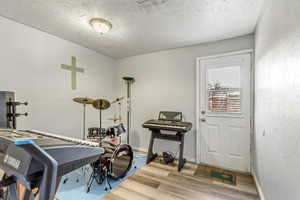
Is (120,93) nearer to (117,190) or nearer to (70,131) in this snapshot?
(70,131)

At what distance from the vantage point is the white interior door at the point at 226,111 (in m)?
2.37

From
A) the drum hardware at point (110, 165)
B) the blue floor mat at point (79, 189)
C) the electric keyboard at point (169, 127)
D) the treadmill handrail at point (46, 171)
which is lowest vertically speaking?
the blue floor mat at point (79, 189)

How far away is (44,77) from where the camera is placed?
7.70 ft

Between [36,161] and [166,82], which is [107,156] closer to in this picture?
[36,161]

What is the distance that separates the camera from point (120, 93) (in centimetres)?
370

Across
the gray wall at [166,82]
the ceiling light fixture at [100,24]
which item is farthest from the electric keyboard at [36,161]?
the gray wall at [166,82]

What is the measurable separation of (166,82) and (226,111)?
134 centimetres

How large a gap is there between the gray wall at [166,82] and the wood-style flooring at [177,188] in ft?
2.44

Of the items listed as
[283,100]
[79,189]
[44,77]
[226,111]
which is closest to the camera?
[283,100]

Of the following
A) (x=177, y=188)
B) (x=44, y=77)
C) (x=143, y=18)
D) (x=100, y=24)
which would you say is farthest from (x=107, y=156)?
(x=143, y=18)

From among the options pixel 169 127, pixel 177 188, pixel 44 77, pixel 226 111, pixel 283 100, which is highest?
pixel 44 77

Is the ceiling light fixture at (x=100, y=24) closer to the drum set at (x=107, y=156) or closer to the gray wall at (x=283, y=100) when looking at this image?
the drum set at (x=107, y=156)

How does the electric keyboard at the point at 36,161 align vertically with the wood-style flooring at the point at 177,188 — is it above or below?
above

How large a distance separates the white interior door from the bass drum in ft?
4.89
